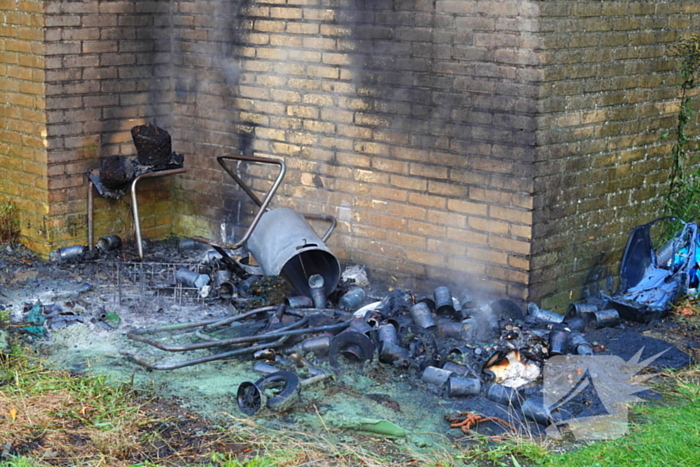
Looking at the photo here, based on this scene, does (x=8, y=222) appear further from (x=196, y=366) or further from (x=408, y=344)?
(x=408, y=344)

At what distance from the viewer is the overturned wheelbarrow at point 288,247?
283 inches

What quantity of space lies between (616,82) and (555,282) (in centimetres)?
177

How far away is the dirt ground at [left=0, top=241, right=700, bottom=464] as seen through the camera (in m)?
5.21

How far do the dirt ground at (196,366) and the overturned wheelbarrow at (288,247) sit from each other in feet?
1.68

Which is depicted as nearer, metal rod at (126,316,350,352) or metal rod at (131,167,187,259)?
metal rod at (126,316,350,352)

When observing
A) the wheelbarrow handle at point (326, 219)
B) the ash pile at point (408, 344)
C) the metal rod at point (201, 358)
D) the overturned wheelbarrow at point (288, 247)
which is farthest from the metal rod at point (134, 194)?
the metal rod at point (201, 358)

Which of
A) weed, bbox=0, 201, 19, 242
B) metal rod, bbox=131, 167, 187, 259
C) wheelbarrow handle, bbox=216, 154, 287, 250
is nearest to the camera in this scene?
wheelbarrow handle, bbox=216, 154, 287, 250

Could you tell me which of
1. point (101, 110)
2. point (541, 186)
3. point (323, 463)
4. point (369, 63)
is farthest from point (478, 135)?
point (101, 110)

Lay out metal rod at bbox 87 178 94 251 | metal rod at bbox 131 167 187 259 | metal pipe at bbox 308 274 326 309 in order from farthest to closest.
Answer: metal rod at bbox 87 178 94 251 → metal rod at bbox 131 167 187 259 → metal pipe at bbox 308 274 326 309

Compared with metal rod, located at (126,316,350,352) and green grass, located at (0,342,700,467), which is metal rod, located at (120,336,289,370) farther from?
green grass, located at (0,342,700,467)

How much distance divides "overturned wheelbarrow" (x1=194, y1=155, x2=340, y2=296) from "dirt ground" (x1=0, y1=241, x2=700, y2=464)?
51 cm

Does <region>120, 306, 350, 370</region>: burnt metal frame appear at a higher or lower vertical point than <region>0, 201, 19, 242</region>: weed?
lower

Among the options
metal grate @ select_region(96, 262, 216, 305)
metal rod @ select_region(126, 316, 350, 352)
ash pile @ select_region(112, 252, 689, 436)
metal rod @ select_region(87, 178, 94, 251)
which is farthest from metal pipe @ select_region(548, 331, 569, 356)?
metal rod @ select_region(87, 178, 94, 251)

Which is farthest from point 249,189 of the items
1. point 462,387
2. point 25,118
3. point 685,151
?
point 685,151
